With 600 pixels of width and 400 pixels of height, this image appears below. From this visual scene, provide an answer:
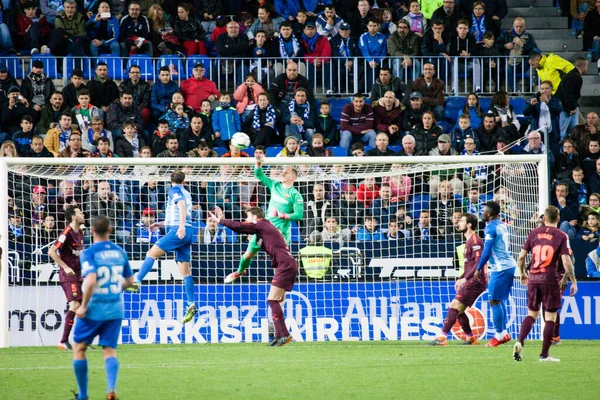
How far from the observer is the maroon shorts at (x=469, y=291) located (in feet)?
47.2

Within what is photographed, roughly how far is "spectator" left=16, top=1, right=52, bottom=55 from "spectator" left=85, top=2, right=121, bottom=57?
2.90ft

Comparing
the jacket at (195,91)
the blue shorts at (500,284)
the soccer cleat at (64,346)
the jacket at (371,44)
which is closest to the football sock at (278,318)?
the blue shorts at (500,284)

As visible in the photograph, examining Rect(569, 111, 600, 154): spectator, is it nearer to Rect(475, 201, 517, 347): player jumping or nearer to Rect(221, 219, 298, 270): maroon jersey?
Rect(475, 201, 517, 347): player jumping

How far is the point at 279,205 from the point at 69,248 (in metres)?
2.91

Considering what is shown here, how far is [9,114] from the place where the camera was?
19.7 meters

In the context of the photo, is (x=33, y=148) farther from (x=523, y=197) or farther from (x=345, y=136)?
(x=523, y=197)

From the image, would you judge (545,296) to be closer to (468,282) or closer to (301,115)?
(468,282)

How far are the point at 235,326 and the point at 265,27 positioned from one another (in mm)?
8101

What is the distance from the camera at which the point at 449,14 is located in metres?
22.8

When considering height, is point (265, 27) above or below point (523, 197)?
above

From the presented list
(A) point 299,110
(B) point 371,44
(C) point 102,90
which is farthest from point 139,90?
(B) point 371,44

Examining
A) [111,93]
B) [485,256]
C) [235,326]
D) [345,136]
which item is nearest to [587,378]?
[485,256]

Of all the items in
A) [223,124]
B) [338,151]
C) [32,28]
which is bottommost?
[338,151]

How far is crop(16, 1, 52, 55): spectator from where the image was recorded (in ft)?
70.8
